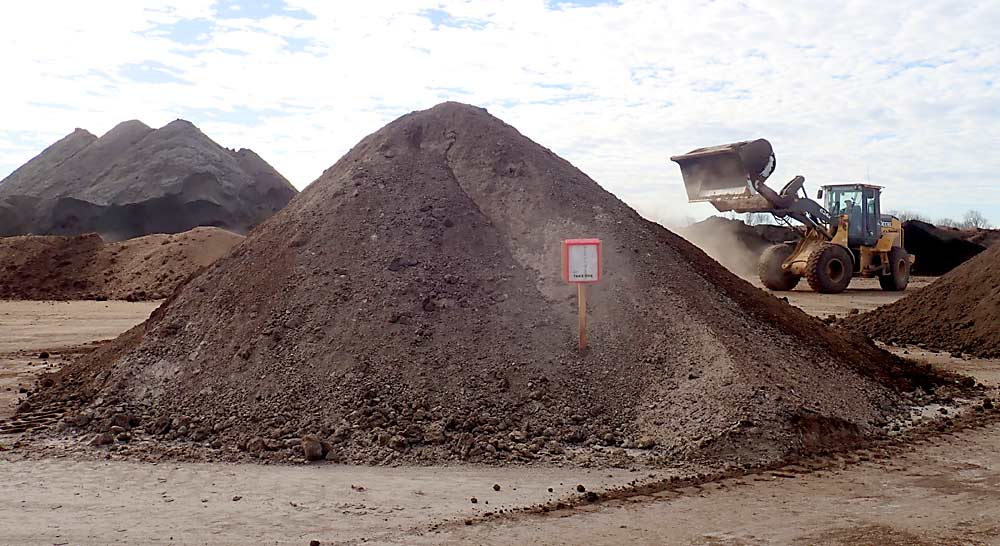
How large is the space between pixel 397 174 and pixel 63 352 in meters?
7.65

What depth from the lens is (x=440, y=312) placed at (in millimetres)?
9383

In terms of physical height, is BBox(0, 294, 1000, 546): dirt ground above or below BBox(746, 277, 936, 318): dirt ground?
below

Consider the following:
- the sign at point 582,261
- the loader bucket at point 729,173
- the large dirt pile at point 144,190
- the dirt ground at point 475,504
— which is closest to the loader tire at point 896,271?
the loader bucket at point 729,173

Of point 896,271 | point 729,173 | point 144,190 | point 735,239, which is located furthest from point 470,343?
point 144,190

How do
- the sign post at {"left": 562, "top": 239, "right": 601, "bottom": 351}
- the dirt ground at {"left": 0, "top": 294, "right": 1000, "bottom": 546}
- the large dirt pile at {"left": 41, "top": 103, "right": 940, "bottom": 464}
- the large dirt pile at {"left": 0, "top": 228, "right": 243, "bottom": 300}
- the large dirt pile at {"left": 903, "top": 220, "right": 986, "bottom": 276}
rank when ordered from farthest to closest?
the large dirt pile at {"left": 903, "top": 220, "right": 986, "bottom": 276} < the large dirt pile at {"left": 0, "top": 228, "right": 243, "bottom": 300} < the sign post at {"left": 562, "top": 239, "right": 601, "bottom": 351} < the large dirt pile at {"left": 41, "top": 103, "right": 940, "bottom": 464} < the dirt ground at {"left": 0, "top": 294, "right": 1000, "bottom": 546}

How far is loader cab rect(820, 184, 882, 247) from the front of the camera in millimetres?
26219

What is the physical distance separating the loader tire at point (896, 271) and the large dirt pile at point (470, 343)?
57.0ft

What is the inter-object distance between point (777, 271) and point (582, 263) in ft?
61.2

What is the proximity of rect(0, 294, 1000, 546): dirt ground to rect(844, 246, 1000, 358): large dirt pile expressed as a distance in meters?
8.25

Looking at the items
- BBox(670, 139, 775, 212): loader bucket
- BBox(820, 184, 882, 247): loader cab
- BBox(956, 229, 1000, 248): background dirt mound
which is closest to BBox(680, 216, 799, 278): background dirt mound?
BBox(820, 184, 882, 247): loader cab

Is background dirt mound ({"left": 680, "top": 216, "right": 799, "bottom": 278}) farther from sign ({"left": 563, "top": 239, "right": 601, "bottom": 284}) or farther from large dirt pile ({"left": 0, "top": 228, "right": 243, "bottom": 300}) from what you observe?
sign ({"left": 563, "top": 239, "right": 601, "bottom": 284})

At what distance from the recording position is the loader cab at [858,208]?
26219 millimetres

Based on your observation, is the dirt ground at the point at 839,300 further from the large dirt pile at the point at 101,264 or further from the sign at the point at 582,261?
the large dirt pile at the point at 101,264

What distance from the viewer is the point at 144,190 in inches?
Answer: 1750
